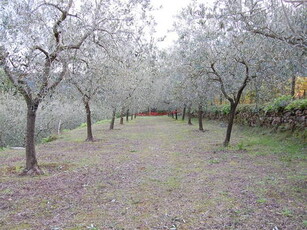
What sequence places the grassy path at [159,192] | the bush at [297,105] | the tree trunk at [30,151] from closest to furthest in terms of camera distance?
the grassy path at [159,192] < the tree trunk at [30,151] < the bush at [297,105]

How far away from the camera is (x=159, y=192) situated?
695 centimetres

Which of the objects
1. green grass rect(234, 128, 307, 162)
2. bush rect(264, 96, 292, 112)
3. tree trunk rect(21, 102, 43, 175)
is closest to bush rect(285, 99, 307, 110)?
bush rect(264, 96, 292, 112)

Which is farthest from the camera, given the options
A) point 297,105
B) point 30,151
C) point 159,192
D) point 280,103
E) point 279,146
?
point 280,103

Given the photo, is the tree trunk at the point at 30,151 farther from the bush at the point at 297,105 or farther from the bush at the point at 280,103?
the bush at the point at 280,103

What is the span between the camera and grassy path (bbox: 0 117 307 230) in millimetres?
5195

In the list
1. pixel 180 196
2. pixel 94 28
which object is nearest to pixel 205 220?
pixel 180 196

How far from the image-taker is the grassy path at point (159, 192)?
5195 millimetres

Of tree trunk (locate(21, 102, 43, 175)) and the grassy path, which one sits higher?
tree trunk (locate(21, 102, 43, 175))

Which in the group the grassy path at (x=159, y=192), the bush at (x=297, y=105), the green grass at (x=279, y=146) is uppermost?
the bush at (x=297, y=105)

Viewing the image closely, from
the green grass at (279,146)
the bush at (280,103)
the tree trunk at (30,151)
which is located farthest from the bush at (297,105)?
the tree trunk at (30,151)

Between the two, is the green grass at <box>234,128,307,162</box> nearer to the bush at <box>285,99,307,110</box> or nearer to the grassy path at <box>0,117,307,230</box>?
the grassy path at <box>0,117,307,230</box>

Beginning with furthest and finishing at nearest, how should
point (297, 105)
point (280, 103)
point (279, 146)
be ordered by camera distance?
point (280, 103) < point (297, 105) < point (279, 146)

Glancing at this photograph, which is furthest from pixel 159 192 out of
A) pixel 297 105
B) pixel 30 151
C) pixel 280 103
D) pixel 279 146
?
pixel 280 103

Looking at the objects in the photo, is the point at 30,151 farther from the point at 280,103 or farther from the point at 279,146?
the point at 280,103
